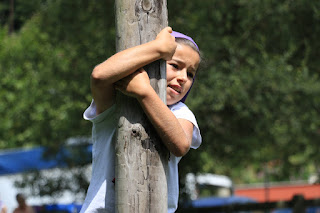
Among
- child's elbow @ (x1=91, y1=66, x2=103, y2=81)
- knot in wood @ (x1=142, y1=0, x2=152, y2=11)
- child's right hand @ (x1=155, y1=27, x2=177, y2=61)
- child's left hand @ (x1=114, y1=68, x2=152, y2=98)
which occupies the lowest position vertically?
child's left hand @ (x1=114, y1=68, x2=152, y2=98)

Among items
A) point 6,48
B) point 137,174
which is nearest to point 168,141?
point 137,174

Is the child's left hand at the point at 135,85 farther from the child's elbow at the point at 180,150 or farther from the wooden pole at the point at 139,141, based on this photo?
the child's elbow at the point at 180,150

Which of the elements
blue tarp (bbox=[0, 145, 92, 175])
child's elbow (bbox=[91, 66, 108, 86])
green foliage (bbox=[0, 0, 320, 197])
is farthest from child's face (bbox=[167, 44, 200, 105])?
blue tarp (bbox=[0, 145, 92, 175])

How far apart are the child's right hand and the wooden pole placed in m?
0.05

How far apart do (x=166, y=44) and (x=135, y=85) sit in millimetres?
209

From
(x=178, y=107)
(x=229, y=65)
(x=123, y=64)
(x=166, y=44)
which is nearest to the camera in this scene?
(x=123, y=64)

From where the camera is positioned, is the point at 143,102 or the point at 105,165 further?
the point at 105,165

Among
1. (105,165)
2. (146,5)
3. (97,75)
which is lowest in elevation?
(105,165)

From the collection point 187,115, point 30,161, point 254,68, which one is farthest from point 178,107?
point 30,161

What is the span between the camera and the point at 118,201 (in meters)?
2.17

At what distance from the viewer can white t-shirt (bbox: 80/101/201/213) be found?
2.29 meters

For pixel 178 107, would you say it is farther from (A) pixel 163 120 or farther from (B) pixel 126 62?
(B) pixel 126 62

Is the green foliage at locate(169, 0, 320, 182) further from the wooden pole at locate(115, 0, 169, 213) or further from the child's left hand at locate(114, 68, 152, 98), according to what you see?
the child's left hand at locate(114, 68, 152, 98)

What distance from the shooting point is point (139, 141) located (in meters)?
2.19
